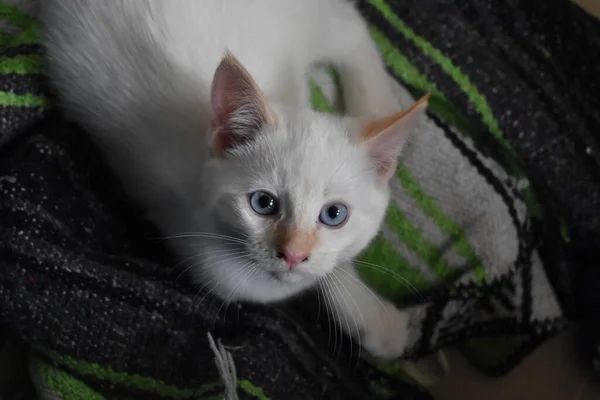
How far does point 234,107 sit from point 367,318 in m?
0.49

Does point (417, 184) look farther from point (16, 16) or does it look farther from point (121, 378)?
point (16, 16)

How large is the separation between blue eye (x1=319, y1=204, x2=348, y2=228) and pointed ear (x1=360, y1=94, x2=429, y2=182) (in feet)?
0.32

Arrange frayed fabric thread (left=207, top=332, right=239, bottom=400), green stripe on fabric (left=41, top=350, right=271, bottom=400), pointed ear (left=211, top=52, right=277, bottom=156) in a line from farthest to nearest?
1. green stripe on fabric (left=41, top=350, right=271, bottom=400)
2. frayed fabric thread (left=207, top=332, right=239, bottom=400)
3. pointed ear (left=211, top=52, right=277, bottom=156)

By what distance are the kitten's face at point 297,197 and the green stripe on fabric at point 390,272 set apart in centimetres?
25

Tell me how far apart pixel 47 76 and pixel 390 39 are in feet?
2.20

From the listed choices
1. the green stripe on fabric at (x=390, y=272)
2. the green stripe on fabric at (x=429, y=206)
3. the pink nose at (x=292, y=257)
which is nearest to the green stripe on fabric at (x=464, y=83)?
the green stripe on fabric at (x=429, y=206)

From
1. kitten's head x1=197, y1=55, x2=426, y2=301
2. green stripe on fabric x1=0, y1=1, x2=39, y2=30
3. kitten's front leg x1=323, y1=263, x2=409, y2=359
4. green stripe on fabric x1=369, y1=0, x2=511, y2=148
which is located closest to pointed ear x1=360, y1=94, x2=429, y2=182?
kitten's head x1=197, y1=55, x2=426, y2=301

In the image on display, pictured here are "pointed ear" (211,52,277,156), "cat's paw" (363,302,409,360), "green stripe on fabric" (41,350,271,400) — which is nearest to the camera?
"pointed ear" (211,52,277,156)

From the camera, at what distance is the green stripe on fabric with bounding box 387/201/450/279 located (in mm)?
1202

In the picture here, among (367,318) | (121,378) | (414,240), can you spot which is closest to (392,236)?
(414,240)

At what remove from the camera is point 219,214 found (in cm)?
94

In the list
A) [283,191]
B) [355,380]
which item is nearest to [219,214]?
[283,191]

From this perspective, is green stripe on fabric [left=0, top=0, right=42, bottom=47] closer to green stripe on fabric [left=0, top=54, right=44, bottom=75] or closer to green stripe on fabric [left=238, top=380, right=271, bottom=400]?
green stripe on fabric [left=0, top=54, right=44, bottom=75]

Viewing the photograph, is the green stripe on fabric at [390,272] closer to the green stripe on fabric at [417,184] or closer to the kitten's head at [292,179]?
the green stripe on fabric at [417,184]
